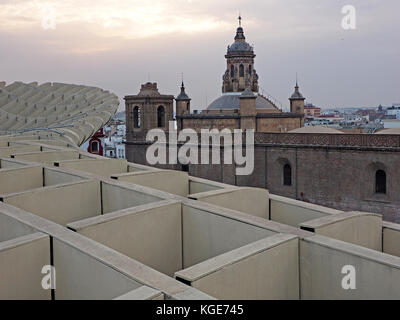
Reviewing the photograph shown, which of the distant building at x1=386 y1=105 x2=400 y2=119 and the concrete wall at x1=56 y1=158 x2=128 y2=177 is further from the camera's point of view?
the distant building at x1=386 y1=105 x2=400 y2=119

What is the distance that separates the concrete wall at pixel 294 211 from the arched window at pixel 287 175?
1288 centimetres

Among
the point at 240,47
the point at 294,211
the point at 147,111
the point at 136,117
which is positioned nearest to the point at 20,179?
the point at 294,211

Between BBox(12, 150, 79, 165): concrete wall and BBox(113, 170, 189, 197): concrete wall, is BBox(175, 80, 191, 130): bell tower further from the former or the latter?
BBox(113, 170, 189, 197): concrete wall

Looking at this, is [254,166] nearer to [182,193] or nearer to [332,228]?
[182,193]

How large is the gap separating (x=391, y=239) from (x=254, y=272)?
13.1ft

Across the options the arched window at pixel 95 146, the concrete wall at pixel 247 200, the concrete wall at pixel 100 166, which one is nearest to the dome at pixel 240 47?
the arched window at pixel 95 146

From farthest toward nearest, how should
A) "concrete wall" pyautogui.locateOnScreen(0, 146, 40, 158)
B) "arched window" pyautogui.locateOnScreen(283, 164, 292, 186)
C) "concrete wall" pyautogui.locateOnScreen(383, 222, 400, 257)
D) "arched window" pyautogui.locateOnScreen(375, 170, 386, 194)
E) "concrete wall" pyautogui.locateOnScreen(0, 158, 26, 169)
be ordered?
"arched window" pyautogui.locateOnScreen(283, 164, 292, 186)
"arched window" pyautogui.locateOnScreen(375, 170, 386, 194)
"concrete wall" pyautogui.locateOnScreen(0, 146, 40, 158)
"concrete wall" pyautogui.locateOnScreen(0, 158, 26, 169)
"concrete wall" pyautogui.locateOnScreen(383, 222, 400, 257)

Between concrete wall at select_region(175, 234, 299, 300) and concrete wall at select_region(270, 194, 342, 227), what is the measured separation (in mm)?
2564

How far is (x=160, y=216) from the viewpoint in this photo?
27.5 feet

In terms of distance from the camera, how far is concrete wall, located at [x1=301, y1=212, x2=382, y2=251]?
7.52 m

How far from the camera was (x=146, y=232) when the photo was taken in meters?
8.17

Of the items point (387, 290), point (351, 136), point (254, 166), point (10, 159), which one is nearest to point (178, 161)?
point (254, 166)

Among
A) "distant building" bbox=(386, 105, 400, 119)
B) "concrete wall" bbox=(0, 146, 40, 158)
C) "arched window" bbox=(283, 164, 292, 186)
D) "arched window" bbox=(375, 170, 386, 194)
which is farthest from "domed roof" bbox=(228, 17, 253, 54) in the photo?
"distant building" bbox=(386, 105, 400, 119)

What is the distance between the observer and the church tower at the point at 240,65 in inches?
1406
